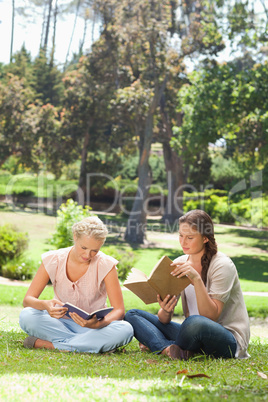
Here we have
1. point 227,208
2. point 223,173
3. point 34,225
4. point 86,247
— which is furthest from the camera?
point 223,173

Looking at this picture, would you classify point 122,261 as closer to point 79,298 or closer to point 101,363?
point 79,298

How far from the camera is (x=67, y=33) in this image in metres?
34.7

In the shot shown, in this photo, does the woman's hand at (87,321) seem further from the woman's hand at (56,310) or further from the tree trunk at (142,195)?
the tree trunk at (142,195)

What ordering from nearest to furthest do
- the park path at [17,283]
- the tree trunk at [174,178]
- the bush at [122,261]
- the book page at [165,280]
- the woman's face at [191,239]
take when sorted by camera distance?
the book page at [165,280], the woman's face at [191,239], the park path at [17,283], the bush at [122,261], the tree trunk at [174,178]

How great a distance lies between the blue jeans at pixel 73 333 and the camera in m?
3.59

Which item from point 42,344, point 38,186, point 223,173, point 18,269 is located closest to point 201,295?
point 42,344

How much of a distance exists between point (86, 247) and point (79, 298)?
1.46 feet

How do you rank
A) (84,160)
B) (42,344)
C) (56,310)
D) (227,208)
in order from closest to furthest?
(56,310) < (42,344) < (227,208) < (84,160)

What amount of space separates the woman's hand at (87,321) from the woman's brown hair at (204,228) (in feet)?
2.72

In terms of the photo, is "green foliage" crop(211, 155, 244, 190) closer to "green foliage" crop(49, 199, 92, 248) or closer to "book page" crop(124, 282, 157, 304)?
"green foliage" crop(49, 199, 92, 248)

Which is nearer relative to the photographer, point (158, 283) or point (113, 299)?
point (158, 283)

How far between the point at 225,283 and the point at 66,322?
4.28 feet

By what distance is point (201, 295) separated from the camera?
3.27 meters

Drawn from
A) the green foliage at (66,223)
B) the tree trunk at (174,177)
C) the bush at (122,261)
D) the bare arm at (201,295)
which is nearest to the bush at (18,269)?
the green foliage at (66,223)
